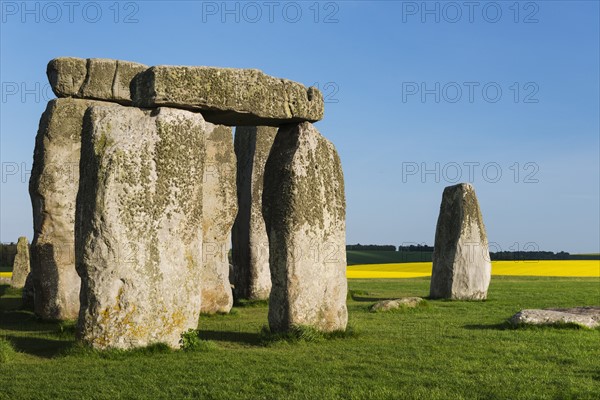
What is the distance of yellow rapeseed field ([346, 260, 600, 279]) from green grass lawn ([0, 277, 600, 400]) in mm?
23631

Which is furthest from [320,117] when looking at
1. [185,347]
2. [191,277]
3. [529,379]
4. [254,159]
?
[254,159]

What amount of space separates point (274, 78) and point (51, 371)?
5.88 metres

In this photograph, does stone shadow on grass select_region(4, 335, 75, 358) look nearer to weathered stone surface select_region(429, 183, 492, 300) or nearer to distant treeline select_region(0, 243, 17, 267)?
weathered stone surface select_region(429, 183, 492, 300)

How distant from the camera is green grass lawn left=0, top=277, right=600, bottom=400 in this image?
29.0ft

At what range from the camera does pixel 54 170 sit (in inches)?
682

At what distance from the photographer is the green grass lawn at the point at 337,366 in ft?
→ 29.0

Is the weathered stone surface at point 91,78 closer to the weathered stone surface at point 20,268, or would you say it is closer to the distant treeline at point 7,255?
the weathered stone surface at point 20,268

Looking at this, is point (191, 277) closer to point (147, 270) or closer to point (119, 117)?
point (147, 270)

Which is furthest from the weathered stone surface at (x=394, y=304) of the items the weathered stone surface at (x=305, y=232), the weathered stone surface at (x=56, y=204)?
the weathered stone surface at (x=56, y=204)

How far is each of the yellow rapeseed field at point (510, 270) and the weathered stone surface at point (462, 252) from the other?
48.8 feet

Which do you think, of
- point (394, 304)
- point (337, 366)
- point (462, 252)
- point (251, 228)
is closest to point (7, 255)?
point (251, 228)

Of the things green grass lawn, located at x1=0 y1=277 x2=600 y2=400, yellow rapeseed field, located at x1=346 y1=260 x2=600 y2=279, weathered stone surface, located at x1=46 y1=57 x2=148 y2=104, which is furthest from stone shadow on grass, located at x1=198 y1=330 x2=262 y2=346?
yellow rapeseed field, located at x1=346 y1=260 x2=600 y2=279

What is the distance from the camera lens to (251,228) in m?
22.0

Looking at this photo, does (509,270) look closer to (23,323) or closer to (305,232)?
(23,323)
